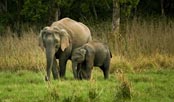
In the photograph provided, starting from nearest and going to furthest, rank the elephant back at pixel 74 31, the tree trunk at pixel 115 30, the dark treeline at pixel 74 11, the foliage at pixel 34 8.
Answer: the elephant back at pixel 74 31 → the tree trunk at pixel 115 30 → the foliage at pixel 34 8 → the dark treeline at pixel 74 11

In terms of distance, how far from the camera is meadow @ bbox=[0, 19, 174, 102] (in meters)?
9.92

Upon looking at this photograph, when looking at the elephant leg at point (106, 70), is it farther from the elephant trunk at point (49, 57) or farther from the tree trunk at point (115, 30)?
the tree trunk at point (115, 30)

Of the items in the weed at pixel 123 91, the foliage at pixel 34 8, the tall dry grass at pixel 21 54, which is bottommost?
the tall dry grass at pixel 21 54

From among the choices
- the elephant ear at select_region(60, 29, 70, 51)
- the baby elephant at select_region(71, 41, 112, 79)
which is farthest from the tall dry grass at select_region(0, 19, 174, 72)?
the elephant ear at select_region(60, 29, 70, 51)

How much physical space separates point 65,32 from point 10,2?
3022 centimetres

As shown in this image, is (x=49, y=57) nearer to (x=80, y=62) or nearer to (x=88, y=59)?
(x=80, y=62)

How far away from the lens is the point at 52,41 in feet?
42.4

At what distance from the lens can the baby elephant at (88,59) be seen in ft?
44.1

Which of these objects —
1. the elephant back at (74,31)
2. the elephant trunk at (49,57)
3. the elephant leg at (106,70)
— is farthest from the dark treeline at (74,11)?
the elephant trunk at (49,57)

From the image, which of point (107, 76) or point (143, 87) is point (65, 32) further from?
point (143, 87)

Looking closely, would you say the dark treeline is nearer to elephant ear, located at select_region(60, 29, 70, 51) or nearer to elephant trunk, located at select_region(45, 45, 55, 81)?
elephant ear, located at select_region(60, 29, 70, 51)

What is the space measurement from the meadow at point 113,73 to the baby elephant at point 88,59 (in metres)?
0.29

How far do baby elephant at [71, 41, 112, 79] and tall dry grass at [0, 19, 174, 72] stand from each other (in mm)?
1901

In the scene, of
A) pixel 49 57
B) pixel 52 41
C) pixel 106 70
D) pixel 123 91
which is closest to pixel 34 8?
pixel 106 70
